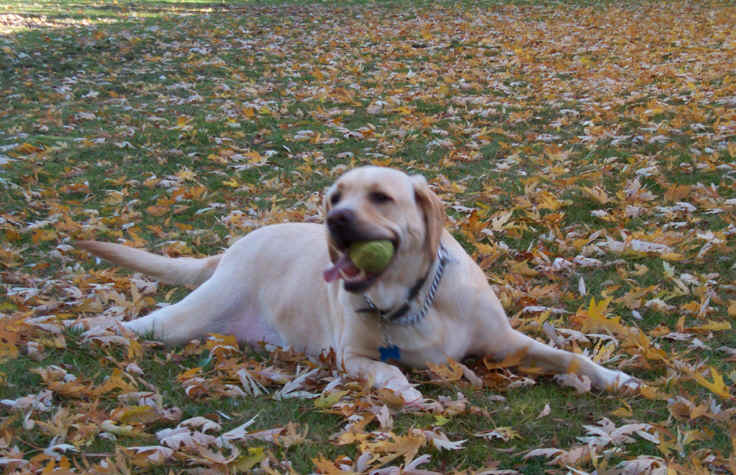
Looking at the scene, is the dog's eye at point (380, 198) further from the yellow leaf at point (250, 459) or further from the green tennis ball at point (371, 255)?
the yellow leaf at point (250, 459)

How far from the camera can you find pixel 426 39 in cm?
1384

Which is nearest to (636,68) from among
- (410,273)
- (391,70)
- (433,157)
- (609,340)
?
(391,70)

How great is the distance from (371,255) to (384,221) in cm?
23

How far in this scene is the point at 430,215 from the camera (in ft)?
10.3

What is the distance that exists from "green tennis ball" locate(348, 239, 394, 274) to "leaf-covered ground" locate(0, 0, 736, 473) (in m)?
0.62

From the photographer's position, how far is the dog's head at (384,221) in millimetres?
2905

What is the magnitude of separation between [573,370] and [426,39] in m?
11.9

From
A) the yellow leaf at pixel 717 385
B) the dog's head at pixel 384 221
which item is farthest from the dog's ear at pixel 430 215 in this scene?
the yellow leaf at pixel 717 385

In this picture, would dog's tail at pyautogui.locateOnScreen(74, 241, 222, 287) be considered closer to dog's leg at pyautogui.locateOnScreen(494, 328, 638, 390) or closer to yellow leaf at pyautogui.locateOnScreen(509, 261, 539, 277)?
yellow leaf at pyautogui.locateOnScreen(509, 261, 539, 277)

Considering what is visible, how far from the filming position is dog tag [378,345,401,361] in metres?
3.21

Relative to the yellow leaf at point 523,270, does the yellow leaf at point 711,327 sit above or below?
above

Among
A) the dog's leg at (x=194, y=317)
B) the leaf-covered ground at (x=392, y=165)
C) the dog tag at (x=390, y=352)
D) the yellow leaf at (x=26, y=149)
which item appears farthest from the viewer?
the yellow leaf at (x=26, y=149)

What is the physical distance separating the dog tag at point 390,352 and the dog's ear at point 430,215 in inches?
20.1

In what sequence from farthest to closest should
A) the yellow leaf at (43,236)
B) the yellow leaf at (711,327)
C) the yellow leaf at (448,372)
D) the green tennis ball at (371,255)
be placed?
the yellow leaf at (43,236)
the yellow leaf at (711,327)
the yellow leaf at (448,372)
the green tennis ball at (371,255)
